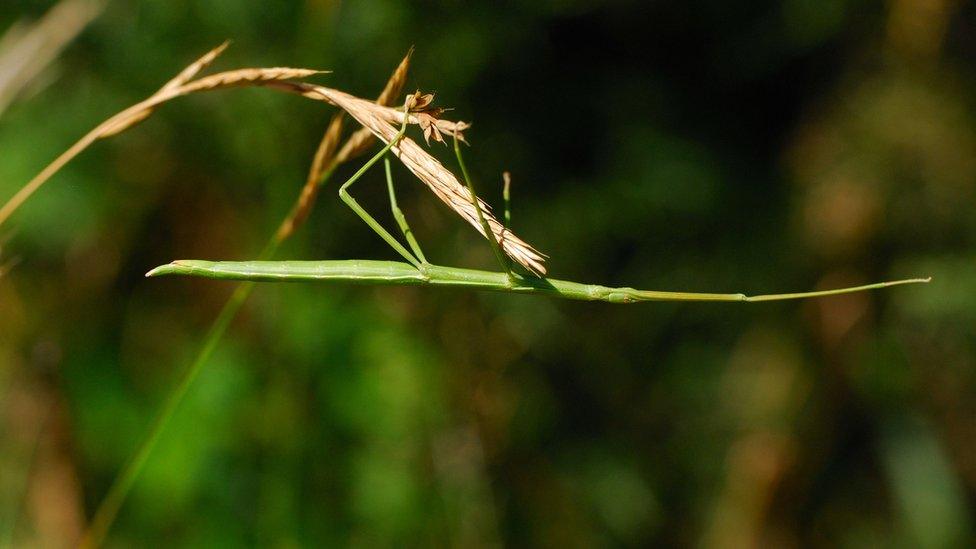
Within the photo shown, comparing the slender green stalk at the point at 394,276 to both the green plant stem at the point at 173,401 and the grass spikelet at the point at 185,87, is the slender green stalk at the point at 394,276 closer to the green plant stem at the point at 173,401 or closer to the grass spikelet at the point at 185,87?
the green plant stem at the point at 173,401

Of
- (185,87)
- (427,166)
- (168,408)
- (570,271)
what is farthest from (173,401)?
(570,271)

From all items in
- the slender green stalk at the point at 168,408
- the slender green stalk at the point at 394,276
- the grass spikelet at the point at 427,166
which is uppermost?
the grass spikelet at the point at 427,166

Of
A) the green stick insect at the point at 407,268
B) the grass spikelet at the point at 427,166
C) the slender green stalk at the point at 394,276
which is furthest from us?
the slender green stalk at the point at 394,276

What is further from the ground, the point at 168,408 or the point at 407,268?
the point at 407,268

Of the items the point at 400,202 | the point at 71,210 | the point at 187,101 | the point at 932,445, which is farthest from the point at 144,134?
the point at 932,445

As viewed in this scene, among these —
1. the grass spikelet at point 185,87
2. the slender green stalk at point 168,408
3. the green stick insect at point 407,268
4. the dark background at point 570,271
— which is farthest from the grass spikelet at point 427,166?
the dark background at point 570,271

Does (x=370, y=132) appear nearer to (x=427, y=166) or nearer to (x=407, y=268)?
(x=427, y=166)

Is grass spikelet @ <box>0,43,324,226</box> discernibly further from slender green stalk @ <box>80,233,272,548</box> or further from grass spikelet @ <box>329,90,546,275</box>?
slender green stalk @ <box>80,233,272,548</box>
